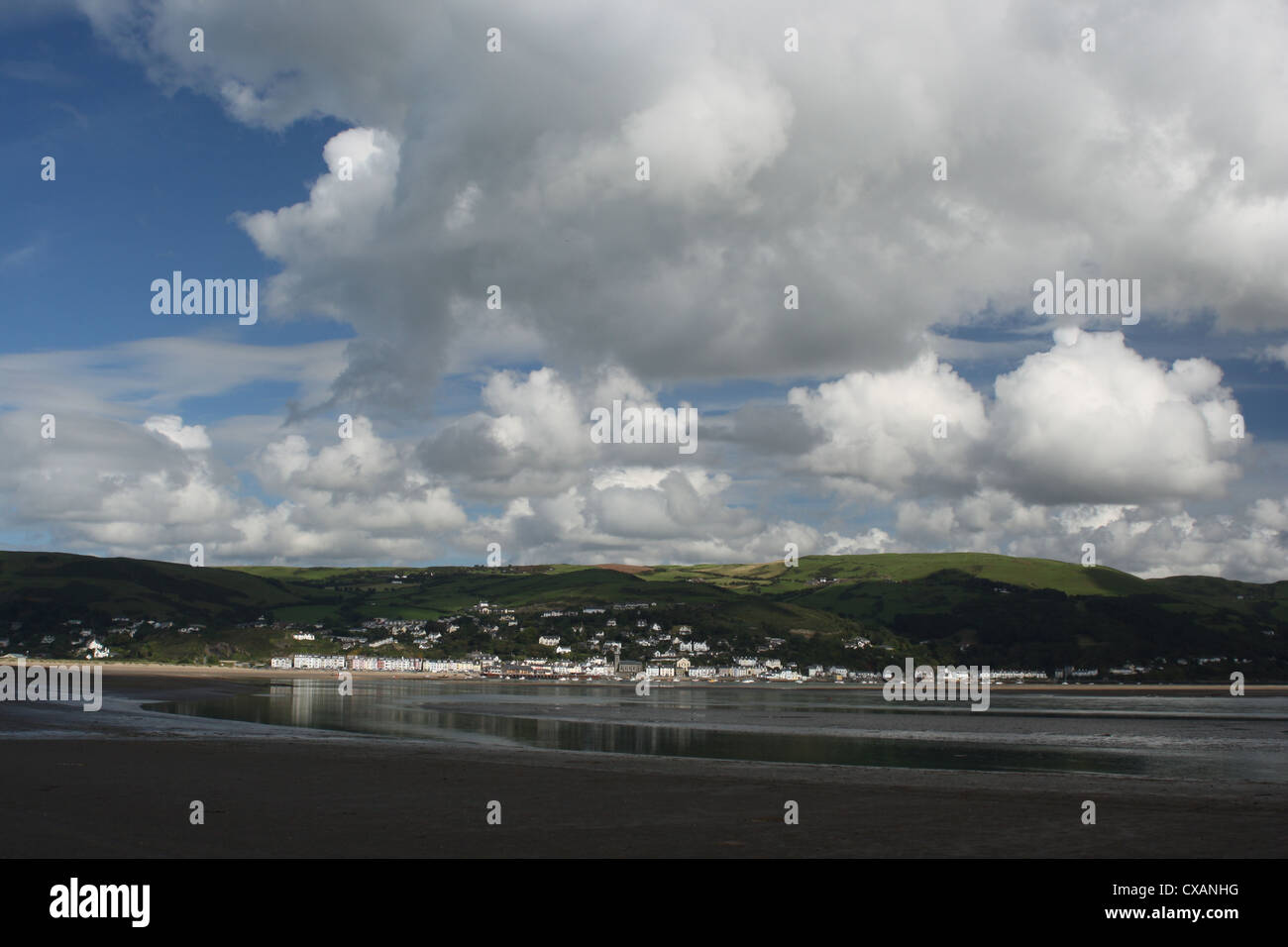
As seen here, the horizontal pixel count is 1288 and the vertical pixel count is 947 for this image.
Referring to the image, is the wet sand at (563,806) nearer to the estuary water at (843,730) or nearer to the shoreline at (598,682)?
the estuary water at (843,730)

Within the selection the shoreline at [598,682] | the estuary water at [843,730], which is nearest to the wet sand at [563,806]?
the estuary water at [843,730]

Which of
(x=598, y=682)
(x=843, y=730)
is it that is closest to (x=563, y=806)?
(x=843, y=730)

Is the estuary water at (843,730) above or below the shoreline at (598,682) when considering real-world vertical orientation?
above

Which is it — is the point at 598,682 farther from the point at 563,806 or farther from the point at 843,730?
the point at 563,806

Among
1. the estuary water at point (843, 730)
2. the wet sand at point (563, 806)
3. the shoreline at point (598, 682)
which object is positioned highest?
the wet sand at point (563, 806)

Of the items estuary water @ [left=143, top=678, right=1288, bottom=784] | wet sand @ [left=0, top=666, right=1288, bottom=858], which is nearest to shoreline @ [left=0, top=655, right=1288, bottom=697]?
estuary water @ [left=143, top=678, right=1288, bottom=784]

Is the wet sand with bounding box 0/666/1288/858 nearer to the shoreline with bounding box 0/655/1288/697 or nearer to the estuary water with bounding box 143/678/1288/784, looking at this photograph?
the estuary water with bounding box 143/678/1288/784
